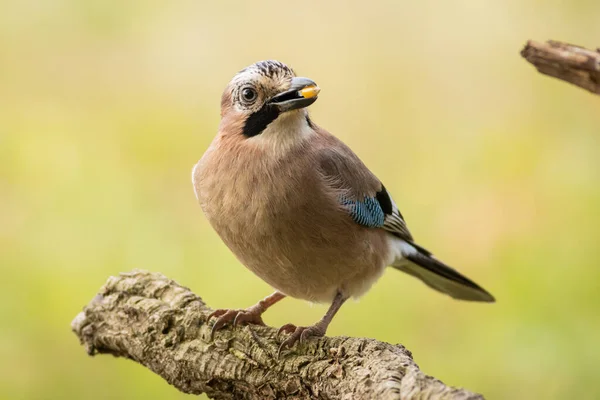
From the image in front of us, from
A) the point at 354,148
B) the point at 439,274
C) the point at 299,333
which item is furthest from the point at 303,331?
the point at 354,148

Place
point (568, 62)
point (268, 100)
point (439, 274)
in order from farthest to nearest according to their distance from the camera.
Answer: point (439, 274) → point (268, 100) → point (568, 62)

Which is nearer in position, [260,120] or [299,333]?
[299,333]

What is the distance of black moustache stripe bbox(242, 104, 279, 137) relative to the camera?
3457mm

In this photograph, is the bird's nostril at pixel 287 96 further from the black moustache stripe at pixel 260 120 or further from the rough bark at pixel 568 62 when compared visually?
the rough bark at pixel 568 62

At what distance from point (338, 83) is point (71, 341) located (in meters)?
2.59

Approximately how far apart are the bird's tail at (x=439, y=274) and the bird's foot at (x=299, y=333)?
963 millimetres

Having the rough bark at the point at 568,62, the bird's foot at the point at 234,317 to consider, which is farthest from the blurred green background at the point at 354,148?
the rough bark at the point at 568,62

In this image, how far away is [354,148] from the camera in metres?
5.53

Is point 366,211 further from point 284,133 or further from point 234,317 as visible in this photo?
point 234,317

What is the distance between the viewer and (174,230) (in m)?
5.32

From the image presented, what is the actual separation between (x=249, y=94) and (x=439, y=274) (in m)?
1.63

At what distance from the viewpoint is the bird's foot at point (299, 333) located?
333cm

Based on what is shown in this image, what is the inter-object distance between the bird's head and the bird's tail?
113 cm

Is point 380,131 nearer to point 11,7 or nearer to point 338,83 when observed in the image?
point 338,83
